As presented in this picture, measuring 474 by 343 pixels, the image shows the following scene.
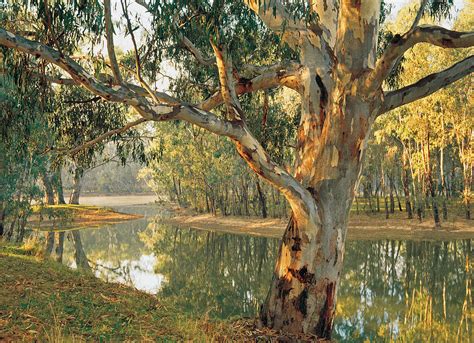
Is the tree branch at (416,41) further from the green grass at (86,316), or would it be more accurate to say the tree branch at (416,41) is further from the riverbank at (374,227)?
the riverbank at (374,227)

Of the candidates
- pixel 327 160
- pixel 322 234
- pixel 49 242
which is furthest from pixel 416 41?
pixel 49 242

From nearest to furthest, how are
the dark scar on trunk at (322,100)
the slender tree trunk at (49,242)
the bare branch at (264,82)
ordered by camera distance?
the dark scar on trunk at (322,100), the bare branch at (264,82), the slender tree trunk at (49,242)

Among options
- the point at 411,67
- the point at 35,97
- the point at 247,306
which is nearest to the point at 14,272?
the point at 35,97

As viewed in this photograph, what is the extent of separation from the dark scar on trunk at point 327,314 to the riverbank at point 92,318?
45 centimetres

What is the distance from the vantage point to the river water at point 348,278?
8.09m

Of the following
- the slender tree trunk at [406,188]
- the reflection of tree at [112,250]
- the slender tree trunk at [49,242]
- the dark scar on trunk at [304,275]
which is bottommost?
the reflection of tree at [112,250]

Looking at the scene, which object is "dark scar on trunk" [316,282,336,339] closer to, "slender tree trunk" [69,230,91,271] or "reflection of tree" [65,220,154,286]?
"reflection of tree" [65,220,154,286]

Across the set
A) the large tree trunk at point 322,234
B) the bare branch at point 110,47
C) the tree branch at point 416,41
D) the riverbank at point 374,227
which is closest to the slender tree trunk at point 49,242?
the riverbank at point 374,227

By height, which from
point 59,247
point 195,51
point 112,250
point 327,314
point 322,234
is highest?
point 195,51

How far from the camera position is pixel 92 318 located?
4.83 m

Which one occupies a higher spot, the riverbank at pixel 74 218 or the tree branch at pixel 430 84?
the tree branch at pixel 430 84

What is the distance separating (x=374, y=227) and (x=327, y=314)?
61.3 feet

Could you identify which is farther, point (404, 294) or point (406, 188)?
point (406, 188)

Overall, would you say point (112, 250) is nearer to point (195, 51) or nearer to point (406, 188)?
point (195, 51)
